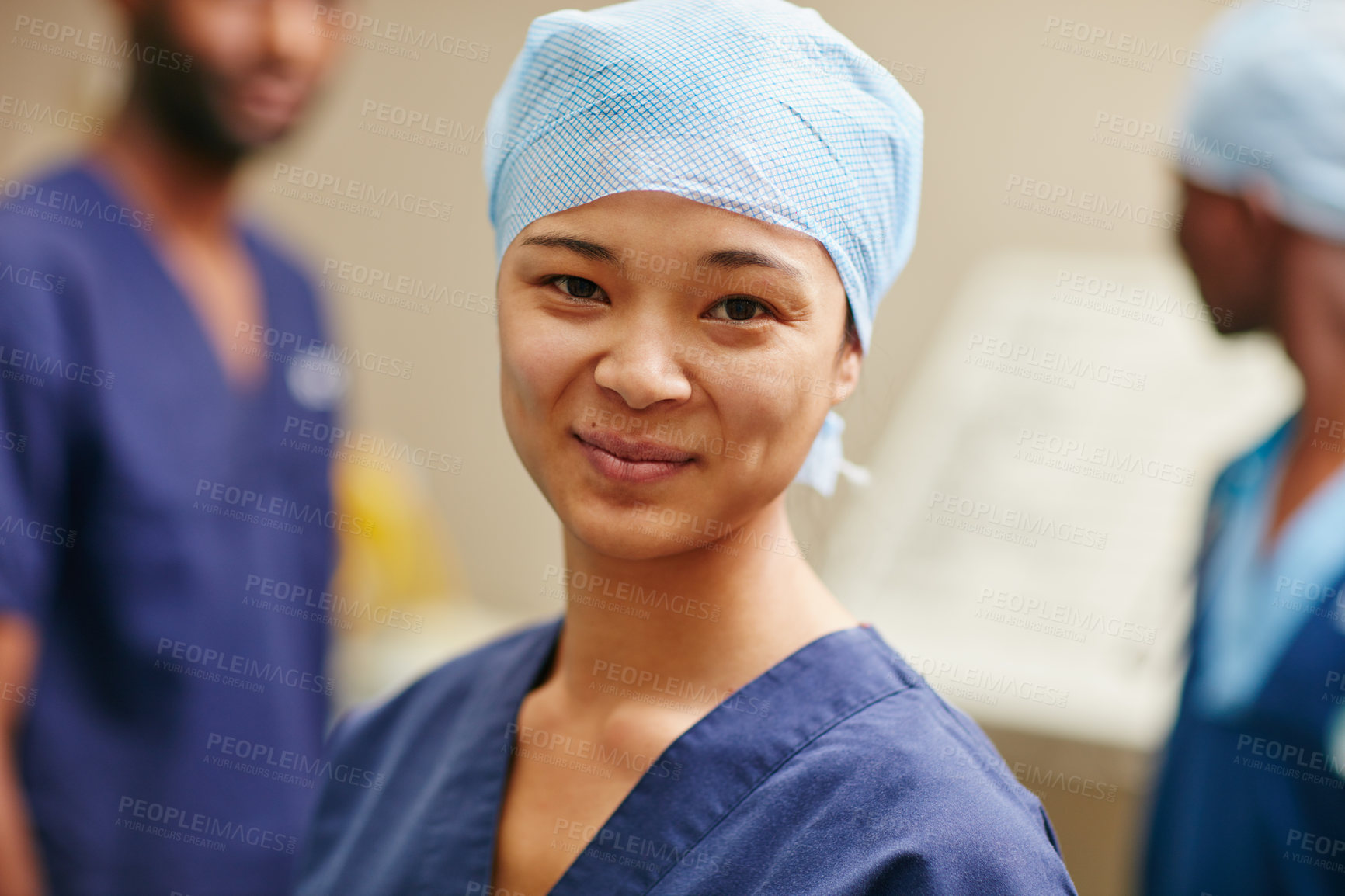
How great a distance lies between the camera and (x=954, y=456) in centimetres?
244

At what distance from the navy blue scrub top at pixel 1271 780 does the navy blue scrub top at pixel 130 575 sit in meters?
1.28

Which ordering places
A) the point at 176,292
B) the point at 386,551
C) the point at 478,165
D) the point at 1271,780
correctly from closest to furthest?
the point at 1271,780, the point at 176,292, the point at 386,551, the point at 478,165

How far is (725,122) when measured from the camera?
0.87 m

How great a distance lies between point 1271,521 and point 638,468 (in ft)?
3.54

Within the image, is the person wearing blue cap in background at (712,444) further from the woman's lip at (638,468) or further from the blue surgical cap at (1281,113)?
the blue surgical cap at (1281,113)

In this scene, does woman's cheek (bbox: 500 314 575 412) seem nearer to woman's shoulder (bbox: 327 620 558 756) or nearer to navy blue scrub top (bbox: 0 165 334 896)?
woman's shoulder (bbox: 327 620 558 756)

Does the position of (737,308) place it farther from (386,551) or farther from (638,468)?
(386,551)

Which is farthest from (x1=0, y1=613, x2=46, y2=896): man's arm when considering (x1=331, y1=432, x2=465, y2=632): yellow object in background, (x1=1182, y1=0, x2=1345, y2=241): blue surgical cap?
(x1=1182, y1=0, x2=1345, y2=241): blue surgical cap

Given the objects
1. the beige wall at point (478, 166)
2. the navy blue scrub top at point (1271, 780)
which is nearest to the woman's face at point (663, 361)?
the navy blue scrub top at point (1271, 780)

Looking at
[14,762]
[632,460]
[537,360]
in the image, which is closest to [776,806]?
[632,460]

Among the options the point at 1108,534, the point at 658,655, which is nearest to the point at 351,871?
the point at 658,655

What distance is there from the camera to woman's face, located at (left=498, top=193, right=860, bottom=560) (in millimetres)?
858

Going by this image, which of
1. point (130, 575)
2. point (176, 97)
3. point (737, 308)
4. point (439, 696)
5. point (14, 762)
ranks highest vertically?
point (737, 308)

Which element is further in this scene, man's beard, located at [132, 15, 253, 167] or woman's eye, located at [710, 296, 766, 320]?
man's beard, located at [132, 15, 253, 167]
